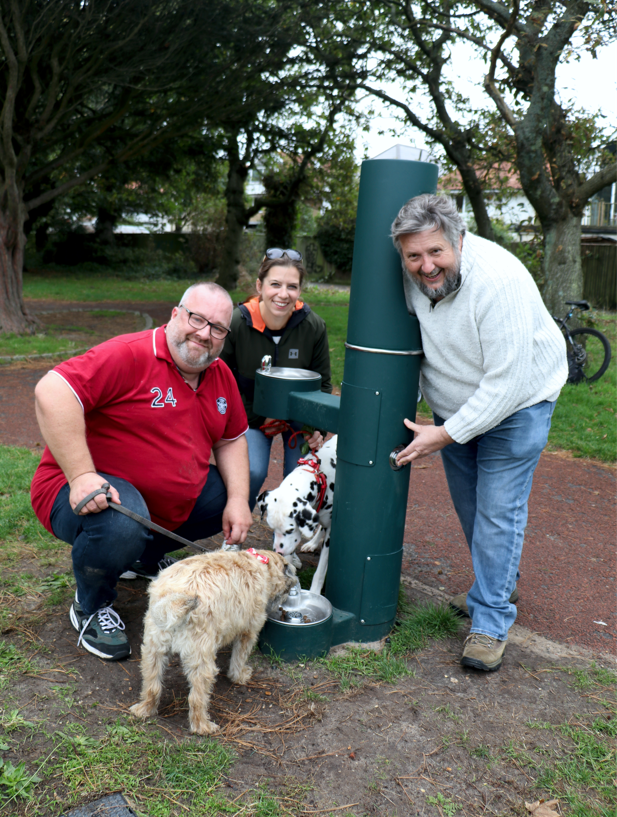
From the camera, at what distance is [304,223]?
112 ft

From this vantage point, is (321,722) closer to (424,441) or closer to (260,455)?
(424,441)

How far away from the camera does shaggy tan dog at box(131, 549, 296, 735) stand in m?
2.56

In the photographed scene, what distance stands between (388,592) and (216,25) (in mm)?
12944

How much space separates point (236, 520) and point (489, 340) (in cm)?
160

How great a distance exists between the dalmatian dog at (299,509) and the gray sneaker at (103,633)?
35.1 inches

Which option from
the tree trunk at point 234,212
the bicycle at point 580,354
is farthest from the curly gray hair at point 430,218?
the tree trunk at point 234,212

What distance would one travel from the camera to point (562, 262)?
10766mm

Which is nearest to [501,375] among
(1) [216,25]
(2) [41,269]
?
(1) [216,25]

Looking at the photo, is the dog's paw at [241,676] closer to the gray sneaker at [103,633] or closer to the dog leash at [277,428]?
the gray sneaker at [103,633]

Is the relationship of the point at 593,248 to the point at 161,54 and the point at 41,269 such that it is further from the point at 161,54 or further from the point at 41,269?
the point at 41,269

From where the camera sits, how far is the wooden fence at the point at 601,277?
2242 centimetres

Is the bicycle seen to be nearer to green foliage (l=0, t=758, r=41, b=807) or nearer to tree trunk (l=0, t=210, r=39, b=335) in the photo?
green foliage (l=0, t=758, r=41, b=807)

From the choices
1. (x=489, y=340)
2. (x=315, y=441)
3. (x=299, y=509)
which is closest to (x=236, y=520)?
(x=299, y=509)

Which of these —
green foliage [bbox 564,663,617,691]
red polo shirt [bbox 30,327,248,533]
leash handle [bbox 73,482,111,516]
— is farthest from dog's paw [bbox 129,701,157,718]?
green foliage [bbox 564,663,617,691]
